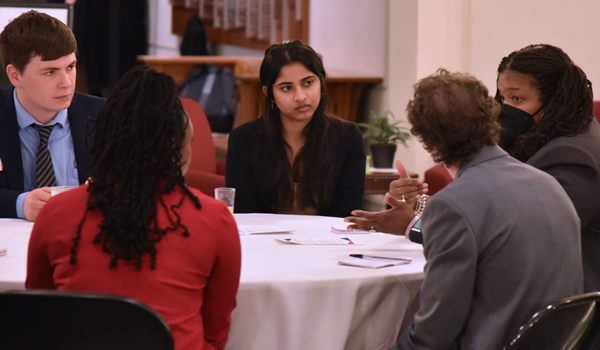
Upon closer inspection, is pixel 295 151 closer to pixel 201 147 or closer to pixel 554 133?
pixel 554 133

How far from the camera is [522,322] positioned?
1.28 m

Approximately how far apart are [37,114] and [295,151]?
993mm

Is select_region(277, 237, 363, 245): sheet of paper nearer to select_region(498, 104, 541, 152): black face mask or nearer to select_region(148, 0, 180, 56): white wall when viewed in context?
select_region(498, 104, 541, 152): black face mask

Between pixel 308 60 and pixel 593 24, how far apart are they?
2100 millimetres

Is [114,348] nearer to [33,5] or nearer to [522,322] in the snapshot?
[522,322]

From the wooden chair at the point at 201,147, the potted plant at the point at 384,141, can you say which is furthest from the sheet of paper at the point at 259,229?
the potted plant at the point at 384,141

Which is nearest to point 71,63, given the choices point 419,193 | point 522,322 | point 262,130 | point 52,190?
point 52,190

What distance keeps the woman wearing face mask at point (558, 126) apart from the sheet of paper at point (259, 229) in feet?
2.41

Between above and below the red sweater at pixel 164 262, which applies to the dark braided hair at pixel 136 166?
above

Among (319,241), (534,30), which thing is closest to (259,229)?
(319,241)

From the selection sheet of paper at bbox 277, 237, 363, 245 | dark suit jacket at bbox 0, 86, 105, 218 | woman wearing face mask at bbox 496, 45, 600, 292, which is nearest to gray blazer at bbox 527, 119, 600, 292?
woman wearing face mask at bbox 496, 45, 600, 292

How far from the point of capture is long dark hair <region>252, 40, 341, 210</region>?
2.58m

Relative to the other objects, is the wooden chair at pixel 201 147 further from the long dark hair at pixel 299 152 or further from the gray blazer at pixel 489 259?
the gray blazer at pixel 489 259

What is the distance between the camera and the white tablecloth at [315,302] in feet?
4.67
